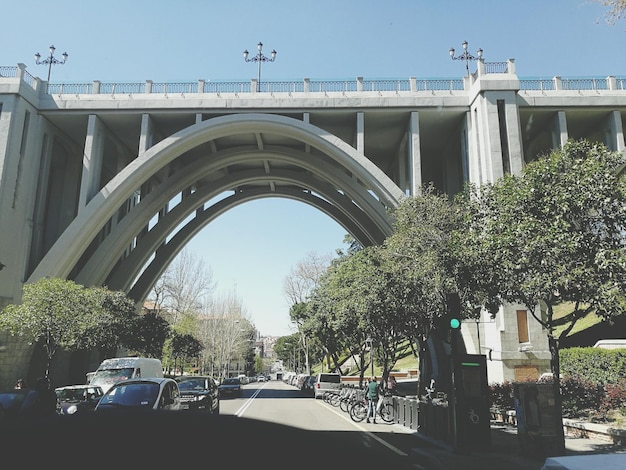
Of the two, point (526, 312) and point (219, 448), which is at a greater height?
point (526, 312)

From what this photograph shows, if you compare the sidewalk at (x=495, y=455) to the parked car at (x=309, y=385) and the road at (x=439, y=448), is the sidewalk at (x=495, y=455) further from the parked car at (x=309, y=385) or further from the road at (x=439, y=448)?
the parked car at (x=309, y=385)

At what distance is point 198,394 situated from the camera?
1688 cm

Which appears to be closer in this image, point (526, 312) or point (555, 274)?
point (555, 274)

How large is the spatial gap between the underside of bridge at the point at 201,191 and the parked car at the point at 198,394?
1524 cm

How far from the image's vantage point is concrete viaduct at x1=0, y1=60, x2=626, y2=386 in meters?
29.6

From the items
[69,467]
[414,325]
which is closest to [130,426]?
[69,467]

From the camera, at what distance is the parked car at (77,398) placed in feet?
51.8

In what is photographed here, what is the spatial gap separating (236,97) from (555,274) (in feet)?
86.4

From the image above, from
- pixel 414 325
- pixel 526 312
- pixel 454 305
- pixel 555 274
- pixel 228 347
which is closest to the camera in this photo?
pixel 555 274

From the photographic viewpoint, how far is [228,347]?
216ft

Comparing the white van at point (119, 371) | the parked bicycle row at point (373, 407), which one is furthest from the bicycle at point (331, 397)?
the white van at point (119, 371)

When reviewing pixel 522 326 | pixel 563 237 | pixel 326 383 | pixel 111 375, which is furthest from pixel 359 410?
pixel 326 383

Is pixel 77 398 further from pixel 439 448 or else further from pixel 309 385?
pixel 309 385

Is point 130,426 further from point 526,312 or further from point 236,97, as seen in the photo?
point 236,97
